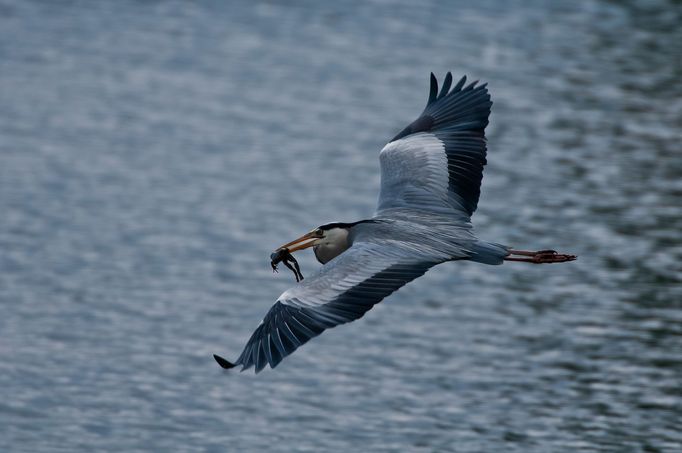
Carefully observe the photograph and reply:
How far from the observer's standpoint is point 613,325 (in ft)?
54.3

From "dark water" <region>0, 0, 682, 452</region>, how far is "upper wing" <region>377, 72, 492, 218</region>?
2.53 metres

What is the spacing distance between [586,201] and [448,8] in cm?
1231

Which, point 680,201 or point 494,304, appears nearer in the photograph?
point 494,304

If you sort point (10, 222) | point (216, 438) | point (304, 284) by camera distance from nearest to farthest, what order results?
point (304, 284)
point (216, 438)
point (10, 222)

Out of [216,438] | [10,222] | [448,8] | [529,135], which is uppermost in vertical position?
[448,8]

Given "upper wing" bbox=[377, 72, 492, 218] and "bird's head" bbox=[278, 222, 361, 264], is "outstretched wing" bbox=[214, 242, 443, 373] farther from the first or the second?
"upper wing" bbox=[377, 72, 492, 218]

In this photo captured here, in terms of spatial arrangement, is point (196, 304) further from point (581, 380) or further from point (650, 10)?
point (650, 10)

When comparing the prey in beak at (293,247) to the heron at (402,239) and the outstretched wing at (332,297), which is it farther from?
the outstretched wing at (332,297)

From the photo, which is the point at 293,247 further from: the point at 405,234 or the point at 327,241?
the point at 405,234

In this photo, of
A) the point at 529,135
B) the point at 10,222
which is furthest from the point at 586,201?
the point at 10,222

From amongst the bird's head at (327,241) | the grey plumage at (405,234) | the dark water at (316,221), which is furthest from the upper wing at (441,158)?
the dark water at (316,221)

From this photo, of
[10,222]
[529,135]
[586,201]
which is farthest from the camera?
[529,135]

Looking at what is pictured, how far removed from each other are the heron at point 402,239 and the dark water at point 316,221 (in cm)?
256

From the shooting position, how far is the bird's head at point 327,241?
11391 millimetres
